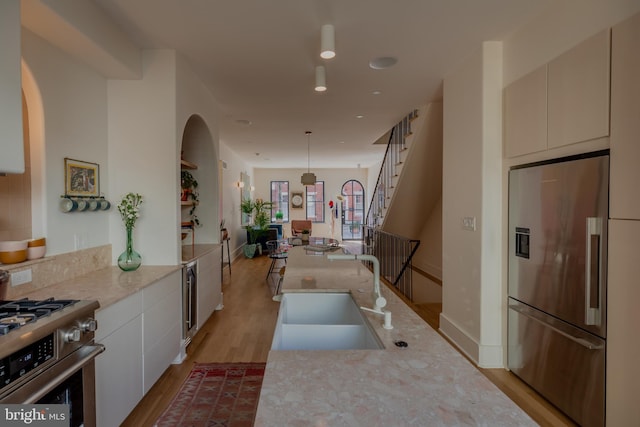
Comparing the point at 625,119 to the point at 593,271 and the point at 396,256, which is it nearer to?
the point at 593,271

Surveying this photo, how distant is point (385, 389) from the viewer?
95 cm

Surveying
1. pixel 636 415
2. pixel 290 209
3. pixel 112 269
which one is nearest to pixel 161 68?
pixel 112 269

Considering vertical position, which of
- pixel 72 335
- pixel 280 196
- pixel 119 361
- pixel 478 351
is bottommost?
pixel 478 351

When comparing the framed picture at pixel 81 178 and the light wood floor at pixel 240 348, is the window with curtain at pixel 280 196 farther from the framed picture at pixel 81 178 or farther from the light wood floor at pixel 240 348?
the framed picture at pixel 81 178

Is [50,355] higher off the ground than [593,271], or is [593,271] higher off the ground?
[593,271]

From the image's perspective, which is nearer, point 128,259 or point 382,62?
point 128,259

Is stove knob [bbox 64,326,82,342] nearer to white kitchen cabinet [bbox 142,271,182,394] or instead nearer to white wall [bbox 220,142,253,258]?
white kitchen cabinet [bbox 142,271,182,394]

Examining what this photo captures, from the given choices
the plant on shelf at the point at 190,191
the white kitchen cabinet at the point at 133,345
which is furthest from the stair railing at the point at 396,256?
the white kitchen cabinet at the point at 133,345

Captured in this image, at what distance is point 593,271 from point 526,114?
1.26m

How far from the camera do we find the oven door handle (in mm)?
1184

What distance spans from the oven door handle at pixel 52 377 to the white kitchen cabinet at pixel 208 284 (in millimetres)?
1918

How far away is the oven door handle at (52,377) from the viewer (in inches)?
46.6

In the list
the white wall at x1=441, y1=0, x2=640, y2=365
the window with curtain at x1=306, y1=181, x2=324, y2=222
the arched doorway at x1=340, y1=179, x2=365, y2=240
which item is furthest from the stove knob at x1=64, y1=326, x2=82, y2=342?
the arched doorway at x1=340, y1=179, x2=365, y2=240

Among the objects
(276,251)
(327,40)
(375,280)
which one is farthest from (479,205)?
(276,251)
